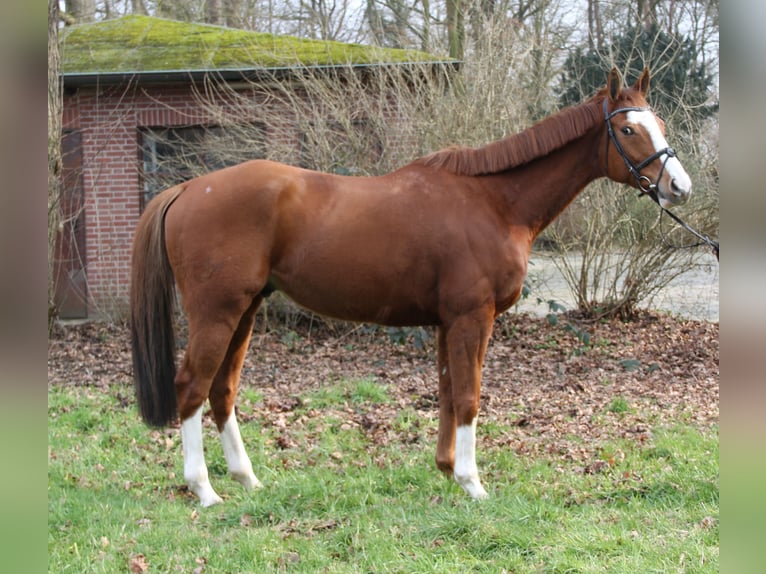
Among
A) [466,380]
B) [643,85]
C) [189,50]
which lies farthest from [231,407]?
[189,50]

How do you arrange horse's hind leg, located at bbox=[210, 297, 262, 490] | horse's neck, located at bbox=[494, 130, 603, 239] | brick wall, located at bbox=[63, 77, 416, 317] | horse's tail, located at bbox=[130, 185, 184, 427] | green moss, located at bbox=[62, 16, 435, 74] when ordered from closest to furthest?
horse's tail, located at bbox=[130, 185, 184, 427] → horse's neck, located at bbox=[494, 130, 603, 239] → horse's hind leg, located at bbox=[210, 297, 262, 490] → green moss, located at bbox=[62, 16, 435, 74] → brick wall, located at bbox=[63, 77, 416, 317]

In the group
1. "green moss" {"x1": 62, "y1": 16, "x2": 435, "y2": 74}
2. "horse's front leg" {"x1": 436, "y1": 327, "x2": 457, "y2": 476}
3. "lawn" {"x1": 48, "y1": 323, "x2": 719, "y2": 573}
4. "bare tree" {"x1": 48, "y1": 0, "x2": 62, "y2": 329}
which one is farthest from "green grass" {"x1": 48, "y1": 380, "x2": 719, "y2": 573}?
"green moss" {"x1": 62, "y1": 16, "x2": 435, "y2": 74}

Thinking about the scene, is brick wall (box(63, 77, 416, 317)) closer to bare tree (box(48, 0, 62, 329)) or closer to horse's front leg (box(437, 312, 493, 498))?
bare tree (box(48, 0, 62, 329))

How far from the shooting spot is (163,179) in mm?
10117

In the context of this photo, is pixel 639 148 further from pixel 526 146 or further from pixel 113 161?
pixel 113 161

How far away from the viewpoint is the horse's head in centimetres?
388

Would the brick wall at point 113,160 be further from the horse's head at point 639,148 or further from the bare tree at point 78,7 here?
the horse's head at point 639,148

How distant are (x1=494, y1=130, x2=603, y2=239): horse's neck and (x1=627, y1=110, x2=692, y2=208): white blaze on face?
0.34m

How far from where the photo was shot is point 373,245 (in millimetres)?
4137

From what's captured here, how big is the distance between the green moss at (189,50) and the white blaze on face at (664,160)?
5.15 metres

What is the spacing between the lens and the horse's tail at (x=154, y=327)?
419cm

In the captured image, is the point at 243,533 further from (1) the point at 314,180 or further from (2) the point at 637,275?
(2) the point at 637,275

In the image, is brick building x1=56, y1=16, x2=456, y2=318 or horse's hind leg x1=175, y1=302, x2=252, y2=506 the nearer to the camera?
horse's hind leg x1=175, y1=302, x2=252, y2=506

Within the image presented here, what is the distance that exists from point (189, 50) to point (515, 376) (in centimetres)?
698
